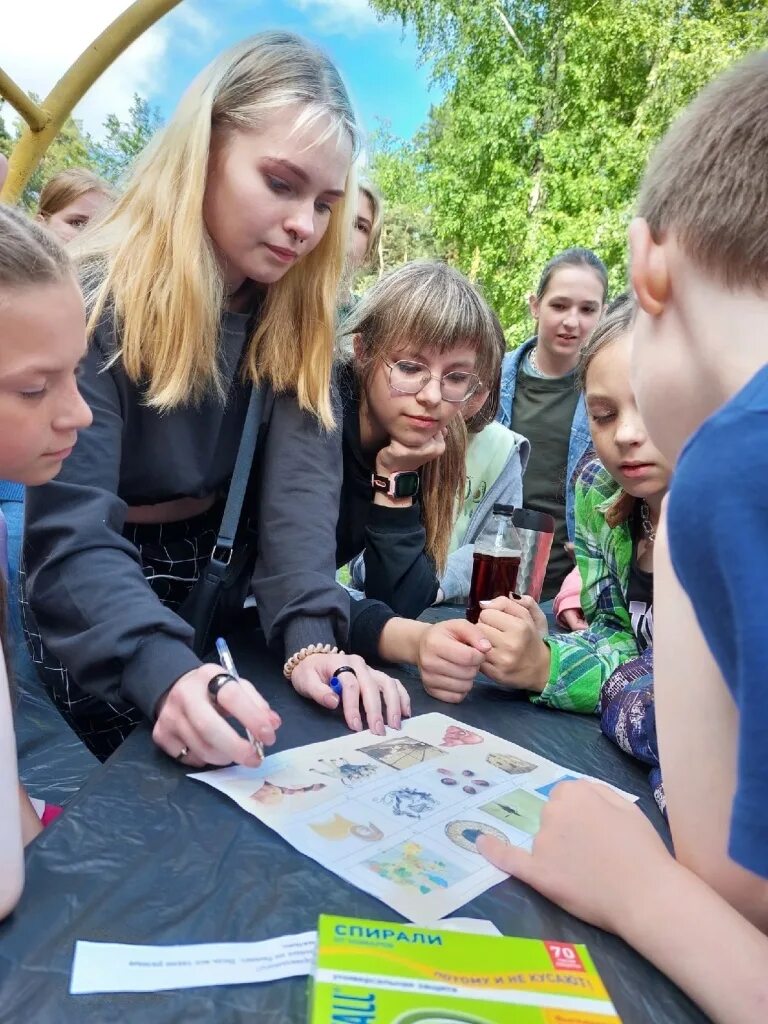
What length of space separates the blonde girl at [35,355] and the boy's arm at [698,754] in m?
0.73

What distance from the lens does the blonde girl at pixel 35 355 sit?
3.07ft

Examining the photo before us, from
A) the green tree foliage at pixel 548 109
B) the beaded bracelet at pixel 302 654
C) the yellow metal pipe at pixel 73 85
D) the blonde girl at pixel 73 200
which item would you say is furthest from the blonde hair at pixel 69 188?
the green tree foliage at pixel 548 109

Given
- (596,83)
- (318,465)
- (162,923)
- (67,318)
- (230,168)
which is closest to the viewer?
(162,923)

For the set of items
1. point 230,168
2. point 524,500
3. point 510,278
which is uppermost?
point 510,278

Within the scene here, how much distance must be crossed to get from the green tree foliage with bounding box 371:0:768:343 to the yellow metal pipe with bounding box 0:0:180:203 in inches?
362

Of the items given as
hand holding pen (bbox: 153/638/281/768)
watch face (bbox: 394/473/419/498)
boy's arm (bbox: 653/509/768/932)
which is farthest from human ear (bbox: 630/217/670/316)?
watch face (bbox: 394/473/419/498)

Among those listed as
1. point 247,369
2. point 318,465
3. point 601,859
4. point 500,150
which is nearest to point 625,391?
point 318,465

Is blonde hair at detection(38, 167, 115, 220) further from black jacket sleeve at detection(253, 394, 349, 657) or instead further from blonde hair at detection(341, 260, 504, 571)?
black jacket sleeve at detection(253, 394, 349, 657)

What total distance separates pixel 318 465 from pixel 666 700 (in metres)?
0.93

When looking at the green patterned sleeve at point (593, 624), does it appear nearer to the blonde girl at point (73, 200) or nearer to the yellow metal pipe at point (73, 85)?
the yellow metal pipe at point (73, 85)

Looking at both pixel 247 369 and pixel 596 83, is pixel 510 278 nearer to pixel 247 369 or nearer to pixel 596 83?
pixel 596 83

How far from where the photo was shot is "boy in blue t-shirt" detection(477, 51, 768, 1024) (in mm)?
503

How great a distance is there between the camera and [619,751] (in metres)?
1.18

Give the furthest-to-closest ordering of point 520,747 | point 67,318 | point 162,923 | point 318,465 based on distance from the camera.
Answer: point 318,465 < point 520,747 < point 67,318 < point 162,923
